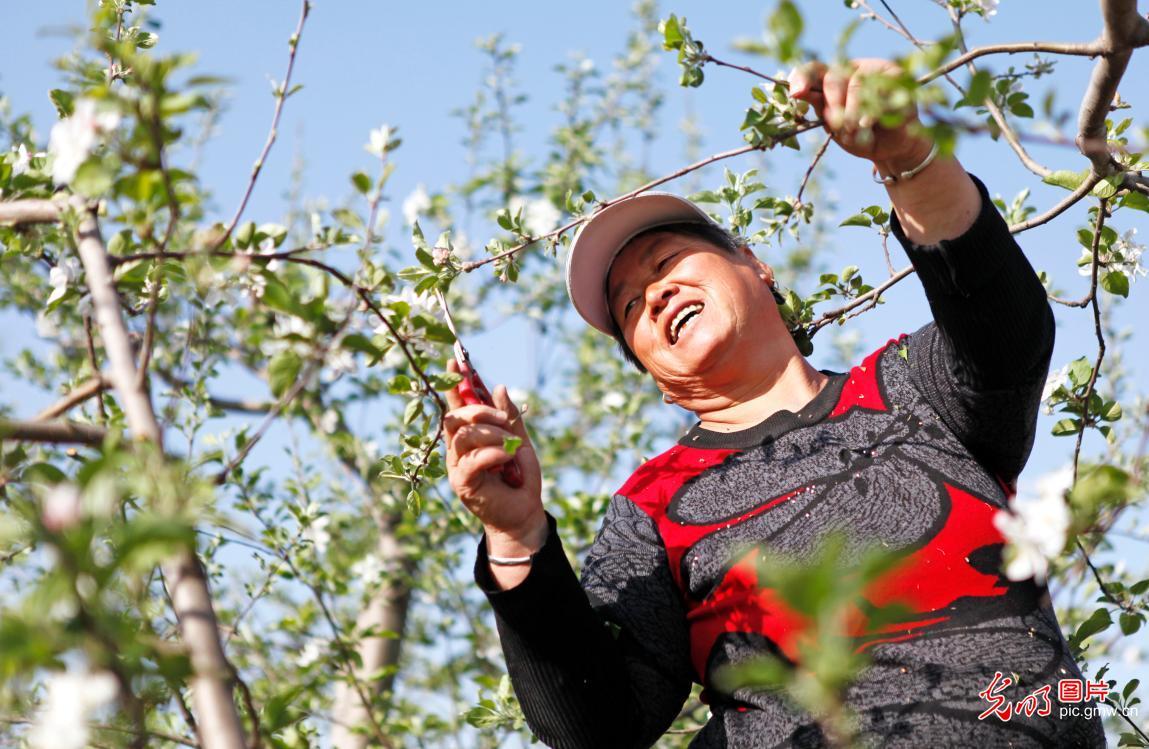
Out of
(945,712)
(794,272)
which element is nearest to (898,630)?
(945,712)

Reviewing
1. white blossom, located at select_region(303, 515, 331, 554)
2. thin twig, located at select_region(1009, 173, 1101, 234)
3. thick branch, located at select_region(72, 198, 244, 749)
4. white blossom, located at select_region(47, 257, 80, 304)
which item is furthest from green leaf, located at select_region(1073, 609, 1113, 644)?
white blossom, located at select_region(303, 515, 331, 554)

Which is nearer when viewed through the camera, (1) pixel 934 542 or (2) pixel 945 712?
(2) pixel 945 712

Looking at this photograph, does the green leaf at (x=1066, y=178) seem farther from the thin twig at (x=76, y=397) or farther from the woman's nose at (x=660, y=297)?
the thin twig at (x=76, y=397)

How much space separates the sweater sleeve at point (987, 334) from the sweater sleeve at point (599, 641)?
58 centimetres

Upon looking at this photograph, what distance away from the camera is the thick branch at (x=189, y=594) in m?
0.90

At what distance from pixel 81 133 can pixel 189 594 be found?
1.49 feet

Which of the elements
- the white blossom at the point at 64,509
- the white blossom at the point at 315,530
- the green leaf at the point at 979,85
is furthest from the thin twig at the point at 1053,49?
the white blossom at the point at 315,530

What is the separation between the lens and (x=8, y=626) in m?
0.76

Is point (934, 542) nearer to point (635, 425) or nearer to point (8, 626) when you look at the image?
point (8, 626)

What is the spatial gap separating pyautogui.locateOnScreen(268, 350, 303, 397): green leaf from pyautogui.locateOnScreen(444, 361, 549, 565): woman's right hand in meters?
0.43

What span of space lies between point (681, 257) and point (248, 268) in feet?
4.06

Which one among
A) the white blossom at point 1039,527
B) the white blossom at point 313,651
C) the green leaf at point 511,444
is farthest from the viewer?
the white blossom at point 313,651

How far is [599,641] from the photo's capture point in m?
1.91

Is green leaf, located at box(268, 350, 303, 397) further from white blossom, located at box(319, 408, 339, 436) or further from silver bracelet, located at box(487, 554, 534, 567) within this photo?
white blossom, located at box(319, 408, 339, 436)
